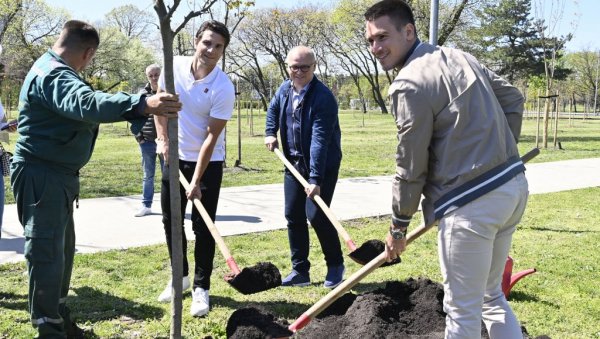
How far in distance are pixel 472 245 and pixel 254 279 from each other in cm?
177

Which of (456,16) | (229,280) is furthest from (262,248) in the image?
(456,16)

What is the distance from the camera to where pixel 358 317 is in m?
Result: 3.65

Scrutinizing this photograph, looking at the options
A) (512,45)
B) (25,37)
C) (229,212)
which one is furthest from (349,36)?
(229,212)

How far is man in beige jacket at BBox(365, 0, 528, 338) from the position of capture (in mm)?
2631

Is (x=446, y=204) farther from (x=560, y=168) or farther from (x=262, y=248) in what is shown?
(x=560, y=168)

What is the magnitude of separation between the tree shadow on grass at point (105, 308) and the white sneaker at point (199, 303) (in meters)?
0.25

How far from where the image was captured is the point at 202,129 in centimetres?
432

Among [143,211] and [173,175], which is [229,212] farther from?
[173,175]

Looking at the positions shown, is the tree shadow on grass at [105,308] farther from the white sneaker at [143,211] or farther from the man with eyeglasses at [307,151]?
the white sneaker at [143,211]

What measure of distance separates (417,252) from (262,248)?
1644 millimetres

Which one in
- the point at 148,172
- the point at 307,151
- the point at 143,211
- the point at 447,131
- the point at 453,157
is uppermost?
the point at 447,131

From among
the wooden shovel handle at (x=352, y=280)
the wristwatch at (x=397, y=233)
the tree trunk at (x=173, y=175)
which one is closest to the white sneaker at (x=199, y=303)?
the wooden shovel handle at (x=352, y=280)

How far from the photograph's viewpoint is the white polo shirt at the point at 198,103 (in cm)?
421

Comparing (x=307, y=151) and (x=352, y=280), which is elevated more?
(x=307, y=151)
